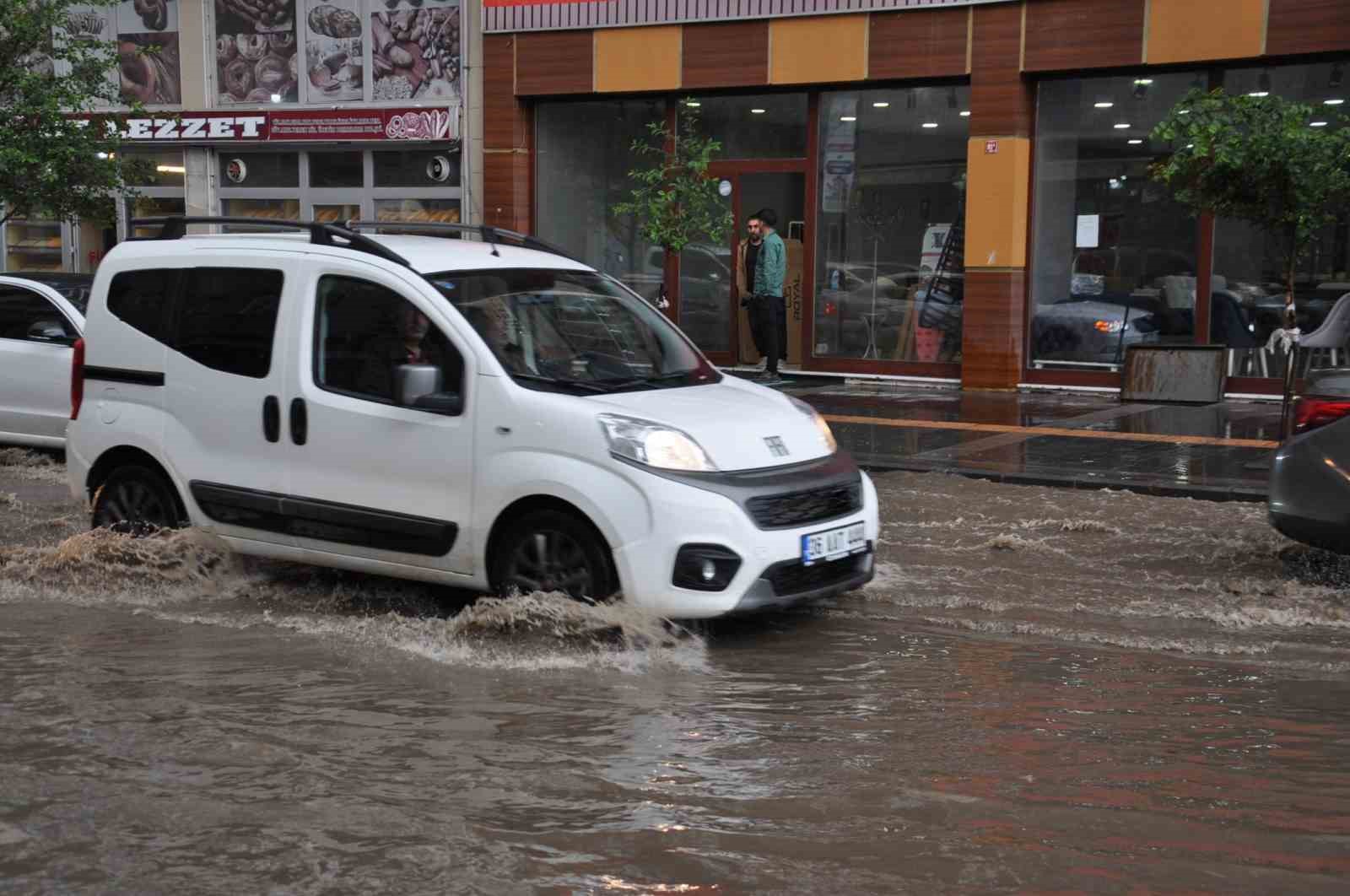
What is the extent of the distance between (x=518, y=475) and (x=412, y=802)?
204cm

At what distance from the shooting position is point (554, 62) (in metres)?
20.2

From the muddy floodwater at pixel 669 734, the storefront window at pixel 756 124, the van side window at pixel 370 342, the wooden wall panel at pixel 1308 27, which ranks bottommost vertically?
the muddy floodwater at pixel 669 734

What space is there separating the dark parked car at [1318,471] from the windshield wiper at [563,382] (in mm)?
3231

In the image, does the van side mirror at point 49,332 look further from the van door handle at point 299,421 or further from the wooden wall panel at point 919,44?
the wooden wall panel at point 919,44

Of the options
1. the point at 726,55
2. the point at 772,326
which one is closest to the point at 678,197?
the point at 772,326

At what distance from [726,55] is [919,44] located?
2490 mm

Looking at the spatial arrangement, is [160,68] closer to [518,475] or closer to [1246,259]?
[1246,259]

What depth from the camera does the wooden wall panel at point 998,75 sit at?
1719cm

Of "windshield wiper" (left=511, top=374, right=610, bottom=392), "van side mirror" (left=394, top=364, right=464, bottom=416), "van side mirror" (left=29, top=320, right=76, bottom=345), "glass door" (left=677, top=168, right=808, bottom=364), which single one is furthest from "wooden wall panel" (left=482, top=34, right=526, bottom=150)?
"windshield wiper" (left=511, top=374, right=610, bottom=392)

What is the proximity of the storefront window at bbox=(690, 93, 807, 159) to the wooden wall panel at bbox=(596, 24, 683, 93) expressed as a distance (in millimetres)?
547

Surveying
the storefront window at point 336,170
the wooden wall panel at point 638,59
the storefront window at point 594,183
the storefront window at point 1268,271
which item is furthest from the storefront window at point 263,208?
the storefront window at point 1268,271

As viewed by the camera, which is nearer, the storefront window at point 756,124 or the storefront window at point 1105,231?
the storefront window at point 1105,231

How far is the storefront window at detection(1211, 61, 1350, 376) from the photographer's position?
51.3 feet

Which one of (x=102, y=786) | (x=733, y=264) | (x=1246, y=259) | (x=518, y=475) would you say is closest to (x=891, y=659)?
(x=518, y=475)
